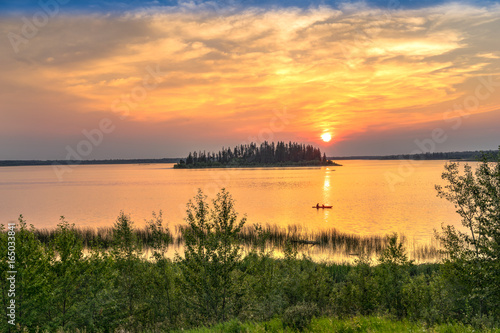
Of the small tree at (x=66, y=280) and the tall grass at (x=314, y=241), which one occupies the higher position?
the small tree at (x=66, y=280)

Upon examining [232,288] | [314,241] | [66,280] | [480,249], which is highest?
[480,249]

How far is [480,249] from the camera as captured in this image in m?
18.9

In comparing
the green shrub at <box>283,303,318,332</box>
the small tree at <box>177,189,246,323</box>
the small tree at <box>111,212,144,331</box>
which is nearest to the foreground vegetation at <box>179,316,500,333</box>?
the green shrub at <box>283,303,318,332</box>

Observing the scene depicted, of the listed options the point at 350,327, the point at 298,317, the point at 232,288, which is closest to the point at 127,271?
the point at 232,288

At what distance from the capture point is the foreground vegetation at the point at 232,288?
17.8m

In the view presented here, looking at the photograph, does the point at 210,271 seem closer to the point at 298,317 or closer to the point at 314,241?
the point at 298,317

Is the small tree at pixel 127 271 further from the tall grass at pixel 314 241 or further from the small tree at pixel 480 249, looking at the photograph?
the small tree at pixel 480 249

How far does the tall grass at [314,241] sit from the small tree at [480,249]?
23408 millimetres

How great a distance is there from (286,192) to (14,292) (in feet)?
356

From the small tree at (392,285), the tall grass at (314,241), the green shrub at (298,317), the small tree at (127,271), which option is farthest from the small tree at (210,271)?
the tall grass at (314,241)

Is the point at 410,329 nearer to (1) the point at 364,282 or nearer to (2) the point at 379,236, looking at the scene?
(1) the point at 364,282

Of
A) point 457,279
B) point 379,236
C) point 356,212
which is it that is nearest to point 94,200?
point 356,212

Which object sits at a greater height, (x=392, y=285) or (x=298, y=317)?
(x=298, y=317)

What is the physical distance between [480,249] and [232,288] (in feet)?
49.2
